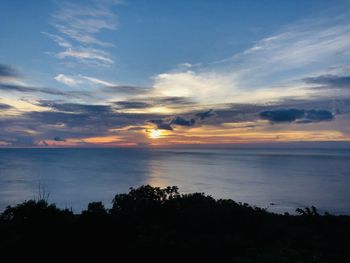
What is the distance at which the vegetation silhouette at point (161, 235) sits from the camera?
84.6ft

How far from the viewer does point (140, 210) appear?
138 feet

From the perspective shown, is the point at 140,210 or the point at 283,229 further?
the point at 140,210

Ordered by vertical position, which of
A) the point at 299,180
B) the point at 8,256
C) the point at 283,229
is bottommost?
the point at 299,180

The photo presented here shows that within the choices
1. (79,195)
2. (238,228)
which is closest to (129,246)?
(238,228)

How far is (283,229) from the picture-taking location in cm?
3753

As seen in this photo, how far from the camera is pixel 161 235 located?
2933cm

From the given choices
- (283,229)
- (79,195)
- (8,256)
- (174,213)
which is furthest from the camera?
(79,195)

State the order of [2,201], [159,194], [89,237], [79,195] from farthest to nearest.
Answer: [79,195] → [2,201] → [159,194] → [89,237]

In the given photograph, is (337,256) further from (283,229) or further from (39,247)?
(39,247)

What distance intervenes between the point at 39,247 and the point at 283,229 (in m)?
24.1

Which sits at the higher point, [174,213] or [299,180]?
[174,213]

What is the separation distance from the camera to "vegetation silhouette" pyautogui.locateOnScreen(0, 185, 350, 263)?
84.6 ft

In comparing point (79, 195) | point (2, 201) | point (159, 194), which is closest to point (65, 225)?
point (159, 194)

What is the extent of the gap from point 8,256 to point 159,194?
73.6 feet
